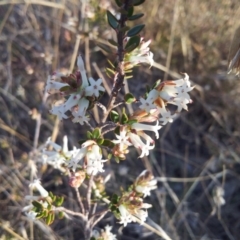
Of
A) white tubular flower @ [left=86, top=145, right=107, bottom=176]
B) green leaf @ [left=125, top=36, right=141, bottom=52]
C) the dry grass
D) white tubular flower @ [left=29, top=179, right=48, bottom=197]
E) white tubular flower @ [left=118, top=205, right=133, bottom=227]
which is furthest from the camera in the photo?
the dry grass

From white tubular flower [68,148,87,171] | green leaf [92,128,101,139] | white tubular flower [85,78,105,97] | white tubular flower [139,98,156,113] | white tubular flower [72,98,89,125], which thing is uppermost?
white tubular flower [85,78,105,97]

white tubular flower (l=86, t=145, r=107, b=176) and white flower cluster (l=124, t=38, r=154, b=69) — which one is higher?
white flower cluster (l=124, t=38, r=154, b=69)

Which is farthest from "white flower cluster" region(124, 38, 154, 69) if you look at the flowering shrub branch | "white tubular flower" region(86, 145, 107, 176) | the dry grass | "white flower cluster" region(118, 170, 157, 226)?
the dry grass

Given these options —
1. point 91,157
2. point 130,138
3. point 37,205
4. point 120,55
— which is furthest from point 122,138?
point 37,205

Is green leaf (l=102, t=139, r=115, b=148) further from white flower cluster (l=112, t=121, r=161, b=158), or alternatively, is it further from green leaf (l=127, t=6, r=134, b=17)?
green leaf (l=127, t=6, r=134, b=17)

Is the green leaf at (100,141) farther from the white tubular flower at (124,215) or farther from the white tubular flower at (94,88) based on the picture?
the white tubular flower at (124,215)
